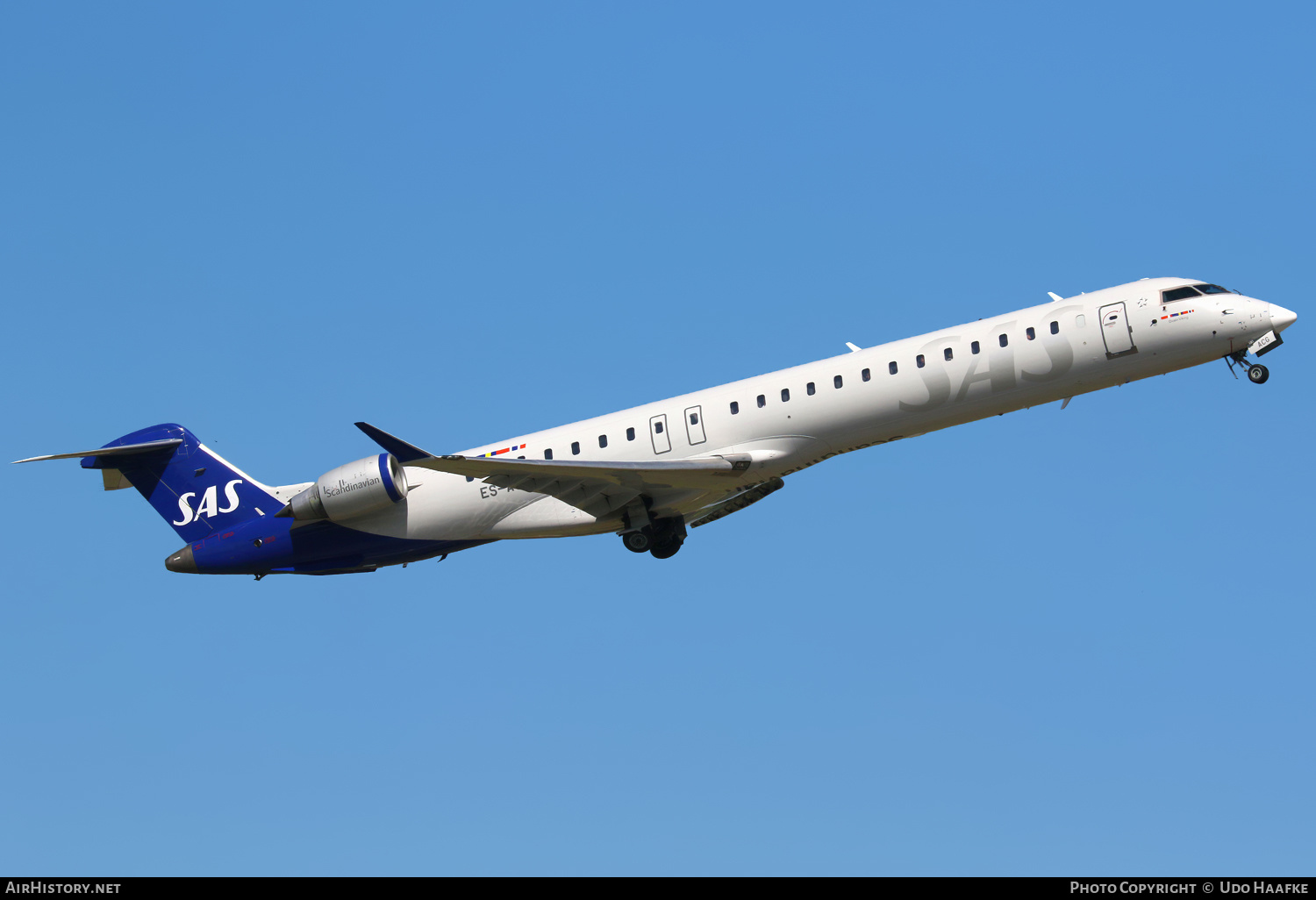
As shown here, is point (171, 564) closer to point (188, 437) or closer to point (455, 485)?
point (188, 437)

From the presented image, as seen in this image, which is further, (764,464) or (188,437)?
(188,437)

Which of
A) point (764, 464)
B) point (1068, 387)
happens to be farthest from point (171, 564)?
point (1068, 387)

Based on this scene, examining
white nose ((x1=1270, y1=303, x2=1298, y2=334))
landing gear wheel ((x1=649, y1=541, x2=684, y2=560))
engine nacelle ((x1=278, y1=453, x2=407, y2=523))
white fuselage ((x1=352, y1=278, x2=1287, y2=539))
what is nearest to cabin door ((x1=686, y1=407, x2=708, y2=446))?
white fuselage ((x1=352, y1=278, x2=1287, y2=539))

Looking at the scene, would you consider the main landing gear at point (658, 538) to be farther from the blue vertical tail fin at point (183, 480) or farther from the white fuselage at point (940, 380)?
the blue vertical tail fin at point (183, 480)

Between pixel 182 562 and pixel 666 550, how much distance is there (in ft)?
33.6

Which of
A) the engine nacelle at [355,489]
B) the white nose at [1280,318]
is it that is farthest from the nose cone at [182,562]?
the white nose at [1280,318]

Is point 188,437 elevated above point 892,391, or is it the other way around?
point 188,437

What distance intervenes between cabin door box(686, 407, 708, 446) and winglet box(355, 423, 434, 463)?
5.40 meters

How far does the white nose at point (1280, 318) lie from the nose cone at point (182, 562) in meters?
21.8

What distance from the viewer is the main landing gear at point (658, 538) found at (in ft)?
94.9

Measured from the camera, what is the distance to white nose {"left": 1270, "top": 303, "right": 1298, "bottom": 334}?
25891 millimetres
